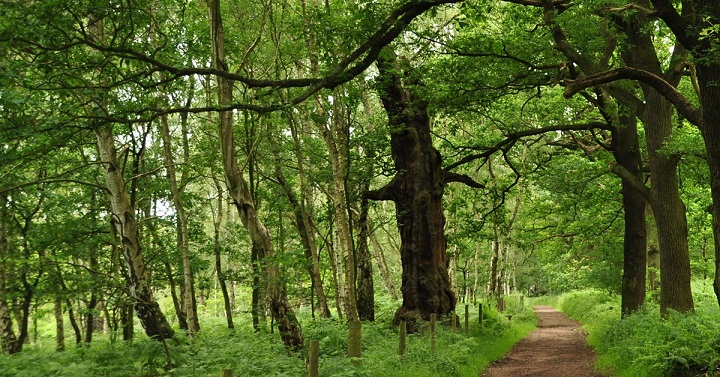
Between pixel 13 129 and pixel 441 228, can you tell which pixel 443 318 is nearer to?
pixel 441 228

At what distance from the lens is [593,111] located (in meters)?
21.5

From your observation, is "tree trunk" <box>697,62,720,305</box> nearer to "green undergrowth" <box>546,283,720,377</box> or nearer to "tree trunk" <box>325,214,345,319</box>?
"green undergrowth" <box>546,283,720,377</box>

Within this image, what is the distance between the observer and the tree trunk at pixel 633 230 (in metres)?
16.2

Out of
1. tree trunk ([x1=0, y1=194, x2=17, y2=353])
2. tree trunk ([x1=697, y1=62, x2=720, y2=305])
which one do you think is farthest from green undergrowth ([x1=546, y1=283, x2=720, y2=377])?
tree trunk ([x1=0, y1=194, x2=17, y2=353])

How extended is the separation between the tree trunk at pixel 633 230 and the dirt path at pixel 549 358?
6.83 feet

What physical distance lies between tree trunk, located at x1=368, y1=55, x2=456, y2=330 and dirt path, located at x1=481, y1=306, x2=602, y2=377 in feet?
8.23

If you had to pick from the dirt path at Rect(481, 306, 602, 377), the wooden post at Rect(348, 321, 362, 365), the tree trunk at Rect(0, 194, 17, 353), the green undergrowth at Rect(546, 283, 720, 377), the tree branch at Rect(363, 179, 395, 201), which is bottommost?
the dirt path at Rect(481, 306, 602, 377)

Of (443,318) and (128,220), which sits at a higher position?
(128,220)

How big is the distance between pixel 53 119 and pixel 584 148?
14.9 meters

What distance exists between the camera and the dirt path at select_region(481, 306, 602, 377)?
13.2 m

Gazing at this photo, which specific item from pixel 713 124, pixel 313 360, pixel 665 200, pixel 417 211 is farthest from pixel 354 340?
pixel 665 200

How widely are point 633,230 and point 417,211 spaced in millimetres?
6266

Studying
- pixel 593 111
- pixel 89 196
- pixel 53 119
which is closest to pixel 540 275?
pixel 593 111

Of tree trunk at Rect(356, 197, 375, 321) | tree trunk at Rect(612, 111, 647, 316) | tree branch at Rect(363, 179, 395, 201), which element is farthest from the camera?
tree trunk at Rect(356, 197, 375, 321)
